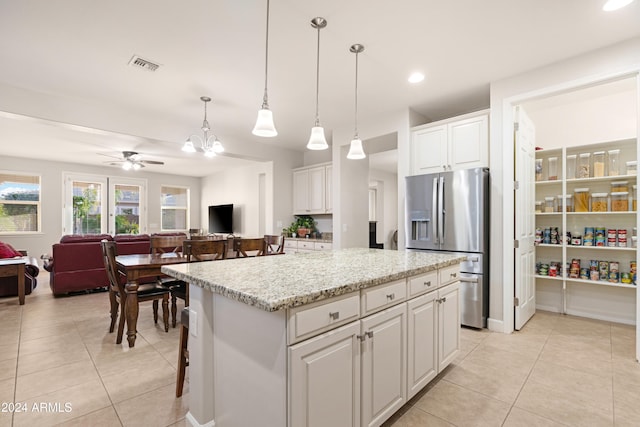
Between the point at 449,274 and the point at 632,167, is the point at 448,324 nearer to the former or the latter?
the point at 449,274

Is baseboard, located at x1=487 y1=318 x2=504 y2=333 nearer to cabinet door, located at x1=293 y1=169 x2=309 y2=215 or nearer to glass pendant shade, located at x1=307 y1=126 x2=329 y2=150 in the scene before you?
glass pendant shade, located at x1=307 y1=126 x2=329 y2=150

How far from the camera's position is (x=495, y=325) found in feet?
10.3

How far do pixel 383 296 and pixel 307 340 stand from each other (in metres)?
0.54

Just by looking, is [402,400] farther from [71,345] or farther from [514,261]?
[71,345]

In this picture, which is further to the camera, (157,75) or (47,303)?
(47,303)

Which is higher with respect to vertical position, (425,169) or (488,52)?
(488,52)

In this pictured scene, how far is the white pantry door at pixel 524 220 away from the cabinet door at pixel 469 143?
0.30 metres

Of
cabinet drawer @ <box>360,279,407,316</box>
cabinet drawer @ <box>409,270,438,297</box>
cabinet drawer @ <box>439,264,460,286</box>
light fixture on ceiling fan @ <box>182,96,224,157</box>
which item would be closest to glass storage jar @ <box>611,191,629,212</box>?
cabinet drawer @ <box>439,264,460,286</box>

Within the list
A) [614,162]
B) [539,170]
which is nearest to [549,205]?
[539,170]

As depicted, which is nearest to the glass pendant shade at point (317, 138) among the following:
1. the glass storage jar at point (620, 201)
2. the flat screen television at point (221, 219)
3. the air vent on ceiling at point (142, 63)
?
the air vent on ceiling at point (142, 63)

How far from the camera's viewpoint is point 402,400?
1.72m

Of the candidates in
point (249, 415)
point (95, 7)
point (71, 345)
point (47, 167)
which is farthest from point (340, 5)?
point (47, 167)

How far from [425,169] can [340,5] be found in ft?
7.19

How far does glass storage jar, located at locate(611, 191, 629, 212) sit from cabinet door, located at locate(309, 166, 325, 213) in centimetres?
392
